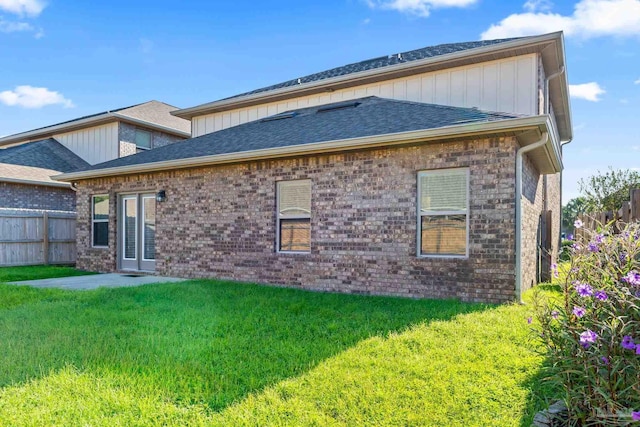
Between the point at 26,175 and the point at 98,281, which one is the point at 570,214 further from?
the point at 26,175

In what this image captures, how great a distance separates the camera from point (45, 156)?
1781cm

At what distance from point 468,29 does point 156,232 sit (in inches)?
412

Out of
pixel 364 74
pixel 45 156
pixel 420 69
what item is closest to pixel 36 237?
pixel 45 156

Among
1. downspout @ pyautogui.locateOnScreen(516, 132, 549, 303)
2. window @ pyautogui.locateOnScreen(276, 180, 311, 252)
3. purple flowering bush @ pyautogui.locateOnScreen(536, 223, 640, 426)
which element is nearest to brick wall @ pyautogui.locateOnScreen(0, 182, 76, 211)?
window @ pyautogui.locateOnScreen(276, 180, 311, 252)

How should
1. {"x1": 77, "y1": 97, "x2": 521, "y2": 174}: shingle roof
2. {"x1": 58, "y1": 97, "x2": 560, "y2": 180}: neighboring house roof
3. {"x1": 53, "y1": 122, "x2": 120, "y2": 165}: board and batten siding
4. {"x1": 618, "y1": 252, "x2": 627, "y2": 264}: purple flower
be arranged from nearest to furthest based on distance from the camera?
{"x1": 618, "y1": 252, "x2": 627, "y2": 264}: purple flower → {"x1": 58, "y1": 97, "x2": 560, "y2": 180}: neighboring house roof → {"x1": 77, "y1": 97, "x2": 521, "y2": 174}: shingle roof → {"x1": 53, "y1": 122, "x2": 120, "y2": 165}: board and batten siding

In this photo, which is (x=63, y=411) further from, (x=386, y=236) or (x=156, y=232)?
(x=156, y=232)

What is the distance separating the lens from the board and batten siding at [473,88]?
30.7 ft

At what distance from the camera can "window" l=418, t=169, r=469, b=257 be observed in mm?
7133

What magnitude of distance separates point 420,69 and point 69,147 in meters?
16.7

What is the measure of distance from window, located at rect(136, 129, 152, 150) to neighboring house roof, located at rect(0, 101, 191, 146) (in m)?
0.41

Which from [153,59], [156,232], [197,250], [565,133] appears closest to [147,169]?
[156,232]

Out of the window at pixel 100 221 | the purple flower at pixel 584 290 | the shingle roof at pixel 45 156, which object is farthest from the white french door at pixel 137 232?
the purple flower at pixel 584 290

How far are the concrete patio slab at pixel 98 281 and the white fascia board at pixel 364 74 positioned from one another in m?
6.36

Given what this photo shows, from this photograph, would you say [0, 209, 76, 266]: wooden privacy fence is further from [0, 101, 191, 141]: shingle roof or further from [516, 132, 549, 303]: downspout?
[516, 132, 549, 303]: downspout
